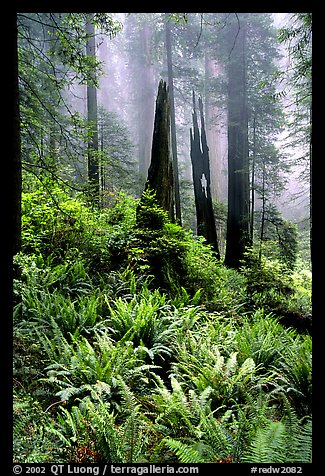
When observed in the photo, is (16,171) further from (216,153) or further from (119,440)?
(216,153)

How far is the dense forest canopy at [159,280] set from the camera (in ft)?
6.86

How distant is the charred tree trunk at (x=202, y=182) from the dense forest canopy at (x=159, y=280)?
1.9 inches

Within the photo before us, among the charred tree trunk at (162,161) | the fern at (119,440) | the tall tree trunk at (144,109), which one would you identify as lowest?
the fern at (119,440)

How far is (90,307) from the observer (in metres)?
3.46

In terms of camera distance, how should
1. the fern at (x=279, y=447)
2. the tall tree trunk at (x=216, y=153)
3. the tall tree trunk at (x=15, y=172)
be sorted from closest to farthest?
the fern at (x=279, y=447), the tall tree trunk at (x=15, y=172), the tall tree trunk at (x=216, y=153)

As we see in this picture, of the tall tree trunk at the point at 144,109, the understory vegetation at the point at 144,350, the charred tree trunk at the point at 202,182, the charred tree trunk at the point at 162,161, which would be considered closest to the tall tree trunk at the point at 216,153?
the charred tree trunk at the point at 202,182

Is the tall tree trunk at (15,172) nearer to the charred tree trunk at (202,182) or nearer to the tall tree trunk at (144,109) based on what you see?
the charred tree trunk at (202,182)

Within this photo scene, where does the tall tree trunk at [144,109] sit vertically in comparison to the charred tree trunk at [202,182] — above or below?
above

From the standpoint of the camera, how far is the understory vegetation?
1949 millimetres

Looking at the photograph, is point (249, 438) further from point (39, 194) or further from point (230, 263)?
point (230, 263)

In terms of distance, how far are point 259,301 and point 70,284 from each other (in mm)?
3163

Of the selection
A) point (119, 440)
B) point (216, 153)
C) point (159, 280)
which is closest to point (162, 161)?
point (159, 280)

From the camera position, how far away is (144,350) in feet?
9.84

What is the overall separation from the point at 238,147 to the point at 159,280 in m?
5.49
